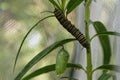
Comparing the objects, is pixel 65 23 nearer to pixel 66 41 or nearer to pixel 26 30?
pixel 66 41

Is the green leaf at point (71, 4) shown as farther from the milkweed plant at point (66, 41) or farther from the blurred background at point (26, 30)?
the blurred background at point (26, 30)

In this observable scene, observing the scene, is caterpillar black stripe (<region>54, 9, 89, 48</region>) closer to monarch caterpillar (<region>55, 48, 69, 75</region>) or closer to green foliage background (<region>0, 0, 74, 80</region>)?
monarch caterpillar (<region>55, 48, 69, 75</region>)

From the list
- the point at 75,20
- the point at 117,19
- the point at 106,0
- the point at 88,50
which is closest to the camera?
the point at 88,50

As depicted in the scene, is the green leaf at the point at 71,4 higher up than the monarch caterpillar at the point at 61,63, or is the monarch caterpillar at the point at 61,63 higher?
the green leaf at the point at 71,4

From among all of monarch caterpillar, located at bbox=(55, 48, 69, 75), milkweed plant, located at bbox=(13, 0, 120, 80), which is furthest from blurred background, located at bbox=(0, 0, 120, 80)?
monarch caterpillar, located at bbox=(55, 48, 69, 75)

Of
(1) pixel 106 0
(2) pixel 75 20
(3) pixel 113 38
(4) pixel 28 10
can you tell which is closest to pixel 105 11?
(1) pixel 106 0

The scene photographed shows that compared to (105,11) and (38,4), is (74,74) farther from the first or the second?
(105,11)

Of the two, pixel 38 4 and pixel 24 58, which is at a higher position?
pixel 38 4

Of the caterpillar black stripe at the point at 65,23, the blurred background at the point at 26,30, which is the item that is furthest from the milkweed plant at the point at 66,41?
the blurred background at the point at 26,30
